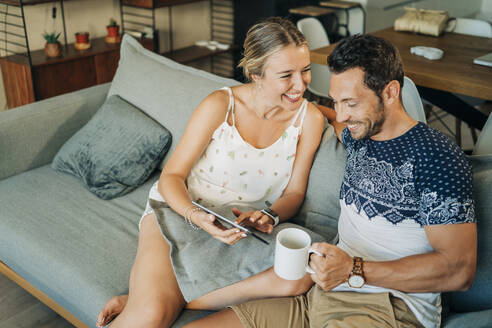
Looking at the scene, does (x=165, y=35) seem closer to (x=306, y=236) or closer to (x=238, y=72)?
(x=238, y=72)

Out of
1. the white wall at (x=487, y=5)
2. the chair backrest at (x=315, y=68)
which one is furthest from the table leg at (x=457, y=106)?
the white wall at (x=487, y=5)

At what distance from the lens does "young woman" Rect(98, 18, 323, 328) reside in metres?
1.33

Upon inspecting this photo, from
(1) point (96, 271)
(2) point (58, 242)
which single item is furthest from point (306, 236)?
(2) point (58, 242)

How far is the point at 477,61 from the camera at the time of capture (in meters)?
2.69

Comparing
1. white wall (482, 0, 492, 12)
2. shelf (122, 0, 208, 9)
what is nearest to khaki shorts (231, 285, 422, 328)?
shelf (122, 0, 208, 9)

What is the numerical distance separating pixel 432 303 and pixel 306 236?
0.41 meters

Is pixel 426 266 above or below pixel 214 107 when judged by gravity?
below

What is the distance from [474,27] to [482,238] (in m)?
2.78

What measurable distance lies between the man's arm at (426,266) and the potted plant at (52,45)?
258cm

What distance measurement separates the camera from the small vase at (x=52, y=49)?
3.07 metres

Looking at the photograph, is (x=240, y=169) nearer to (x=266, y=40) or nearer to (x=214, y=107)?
(x=214, y=107)

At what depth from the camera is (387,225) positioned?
1.25m

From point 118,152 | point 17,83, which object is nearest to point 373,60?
point 118,152

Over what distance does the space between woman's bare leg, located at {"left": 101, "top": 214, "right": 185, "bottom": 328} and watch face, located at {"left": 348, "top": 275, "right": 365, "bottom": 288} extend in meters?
0.50
